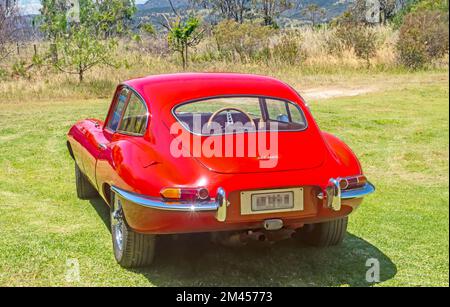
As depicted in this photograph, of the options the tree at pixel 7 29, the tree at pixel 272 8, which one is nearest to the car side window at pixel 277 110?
the tree at pixel 7 29

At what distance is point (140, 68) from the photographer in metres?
24.1

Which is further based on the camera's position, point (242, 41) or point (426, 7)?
point (242, 41)

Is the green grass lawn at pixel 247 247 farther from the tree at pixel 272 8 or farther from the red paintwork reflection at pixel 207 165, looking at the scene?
the tree at pixel 272 8

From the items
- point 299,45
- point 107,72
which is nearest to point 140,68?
point 107,72

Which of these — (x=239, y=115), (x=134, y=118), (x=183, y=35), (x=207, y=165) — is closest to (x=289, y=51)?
(x=183, y=35)

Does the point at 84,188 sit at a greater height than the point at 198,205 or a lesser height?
lesser

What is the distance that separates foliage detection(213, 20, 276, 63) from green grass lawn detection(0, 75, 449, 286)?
17.4 metres

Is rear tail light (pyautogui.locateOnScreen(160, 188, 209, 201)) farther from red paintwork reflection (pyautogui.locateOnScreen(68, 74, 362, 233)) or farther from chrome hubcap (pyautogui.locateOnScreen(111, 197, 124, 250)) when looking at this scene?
chrome hubcap (pyautogui.locateOnScreen(111, 197, 124, 250))

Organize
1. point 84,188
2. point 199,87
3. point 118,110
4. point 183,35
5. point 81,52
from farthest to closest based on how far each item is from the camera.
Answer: point 183,35 < point 81,52 < point 84,188 < point 118,110 < point 199,87

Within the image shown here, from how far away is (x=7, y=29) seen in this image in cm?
2605

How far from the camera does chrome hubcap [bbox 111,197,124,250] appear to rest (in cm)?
423

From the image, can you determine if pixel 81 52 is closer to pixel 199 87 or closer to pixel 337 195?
pixel 199 87

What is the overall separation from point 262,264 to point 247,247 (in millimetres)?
327
